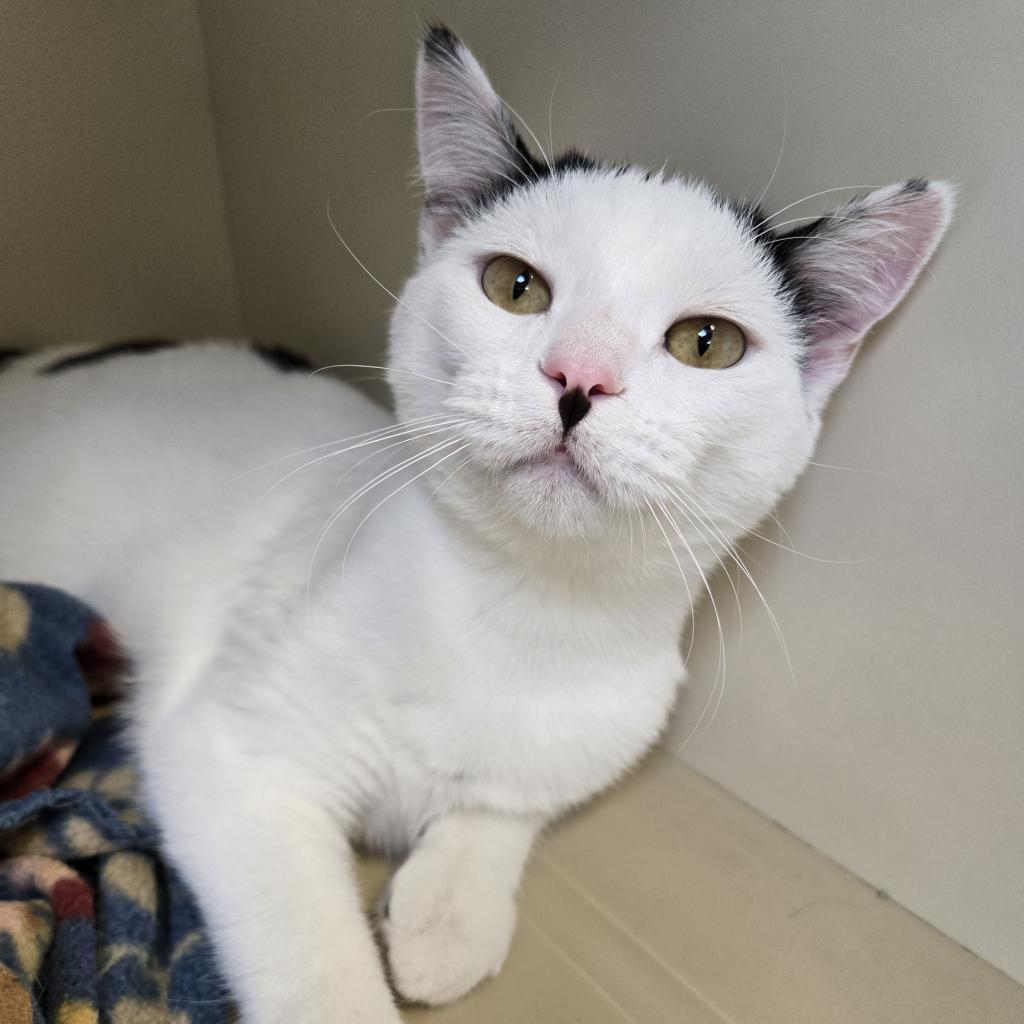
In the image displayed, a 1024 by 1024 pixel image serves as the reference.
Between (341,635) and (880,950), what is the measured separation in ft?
2.65

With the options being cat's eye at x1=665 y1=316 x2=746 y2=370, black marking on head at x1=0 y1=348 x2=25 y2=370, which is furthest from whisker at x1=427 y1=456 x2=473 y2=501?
black marking on head at x1=0 y1=348 x2=25 y2=370

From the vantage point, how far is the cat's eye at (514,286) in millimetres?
939

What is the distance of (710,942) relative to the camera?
1.11m

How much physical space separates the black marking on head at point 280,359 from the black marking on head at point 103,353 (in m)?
0.16

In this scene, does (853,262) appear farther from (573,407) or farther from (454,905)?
(454,905)

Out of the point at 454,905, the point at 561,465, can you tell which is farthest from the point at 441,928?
the point at 561,465

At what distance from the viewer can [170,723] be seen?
1.14 metres

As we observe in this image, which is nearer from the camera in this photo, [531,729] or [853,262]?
[853,262]

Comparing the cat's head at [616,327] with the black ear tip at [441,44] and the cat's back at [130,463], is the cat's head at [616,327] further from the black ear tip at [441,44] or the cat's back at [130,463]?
the cat's back at [130,463]

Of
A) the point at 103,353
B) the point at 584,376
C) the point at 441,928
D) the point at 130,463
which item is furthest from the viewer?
the point at 103,353

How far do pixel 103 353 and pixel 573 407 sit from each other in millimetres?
1158

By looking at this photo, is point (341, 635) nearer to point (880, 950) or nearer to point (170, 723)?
point (170, 723)

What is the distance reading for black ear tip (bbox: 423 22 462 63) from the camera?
100 cm

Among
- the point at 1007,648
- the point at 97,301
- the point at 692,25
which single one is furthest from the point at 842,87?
the point at 97,301
